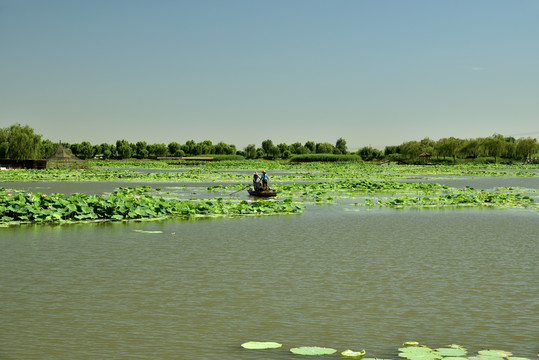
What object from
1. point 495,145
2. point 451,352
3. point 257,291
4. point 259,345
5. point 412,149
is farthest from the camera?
point 412,149

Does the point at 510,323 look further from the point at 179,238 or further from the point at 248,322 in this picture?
the point at 179,238

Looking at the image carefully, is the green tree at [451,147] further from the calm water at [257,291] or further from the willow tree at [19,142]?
the calm water at [257,291]

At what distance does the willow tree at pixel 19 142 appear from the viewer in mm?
79750

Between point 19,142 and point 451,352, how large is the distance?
269ft

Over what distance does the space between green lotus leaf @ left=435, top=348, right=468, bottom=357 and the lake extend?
36 cm

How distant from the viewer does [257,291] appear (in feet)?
32.1

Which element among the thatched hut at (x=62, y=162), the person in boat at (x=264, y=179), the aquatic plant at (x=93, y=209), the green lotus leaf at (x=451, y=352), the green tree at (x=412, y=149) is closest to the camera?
the green lotus leaf at (x=451, y=352)

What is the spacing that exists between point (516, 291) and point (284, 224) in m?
10.5

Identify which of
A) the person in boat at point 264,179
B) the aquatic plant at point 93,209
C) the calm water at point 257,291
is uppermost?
the person in boat at point 264,179

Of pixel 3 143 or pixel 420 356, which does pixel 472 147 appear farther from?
pixel 420 356

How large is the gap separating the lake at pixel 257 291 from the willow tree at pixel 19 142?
223 ft

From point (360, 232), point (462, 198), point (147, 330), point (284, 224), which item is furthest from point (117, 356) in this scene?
point (462, 198)

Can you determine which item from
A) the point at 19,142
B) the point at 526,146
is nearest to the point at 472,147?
the point at 526,146

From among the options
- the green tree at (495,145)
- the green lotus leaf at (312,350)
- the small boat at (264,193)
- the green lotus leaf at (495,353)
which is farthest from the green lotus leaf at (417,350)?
the green tree at (495,145)
